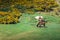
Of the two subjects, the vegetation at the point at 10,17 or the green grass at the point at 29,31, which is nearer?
the green grass at the point at 29,31

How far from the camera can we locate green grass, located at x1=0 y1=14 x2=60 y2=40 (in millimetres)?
5102

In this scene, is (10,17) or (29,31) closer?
(29,31)

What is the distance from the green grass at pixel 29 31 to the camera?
201 inches

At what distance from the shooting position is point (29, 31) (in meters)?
5.31

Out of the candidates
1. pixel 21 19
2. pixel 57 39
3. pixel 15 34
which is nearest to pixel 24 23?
pixel 21 19

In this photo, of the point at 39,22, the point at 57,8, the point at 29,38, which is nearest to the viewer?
the point at 29,38

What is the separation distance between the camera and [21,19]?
19.0 feet

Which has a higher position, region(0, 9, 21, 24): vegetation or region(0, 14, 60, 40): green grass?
region(0, 9, 21, 24): vegetation

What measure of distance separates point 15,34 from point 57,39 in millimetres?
769

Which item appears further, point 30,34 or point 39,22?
point 39,22

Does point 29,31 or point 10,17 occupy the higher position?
point 10,17

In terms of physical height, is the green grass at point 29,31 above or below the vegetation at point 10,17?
below

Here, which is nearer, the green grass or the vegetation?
the green grass

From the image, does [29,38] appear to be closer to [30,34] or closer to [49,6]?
[30,34]
